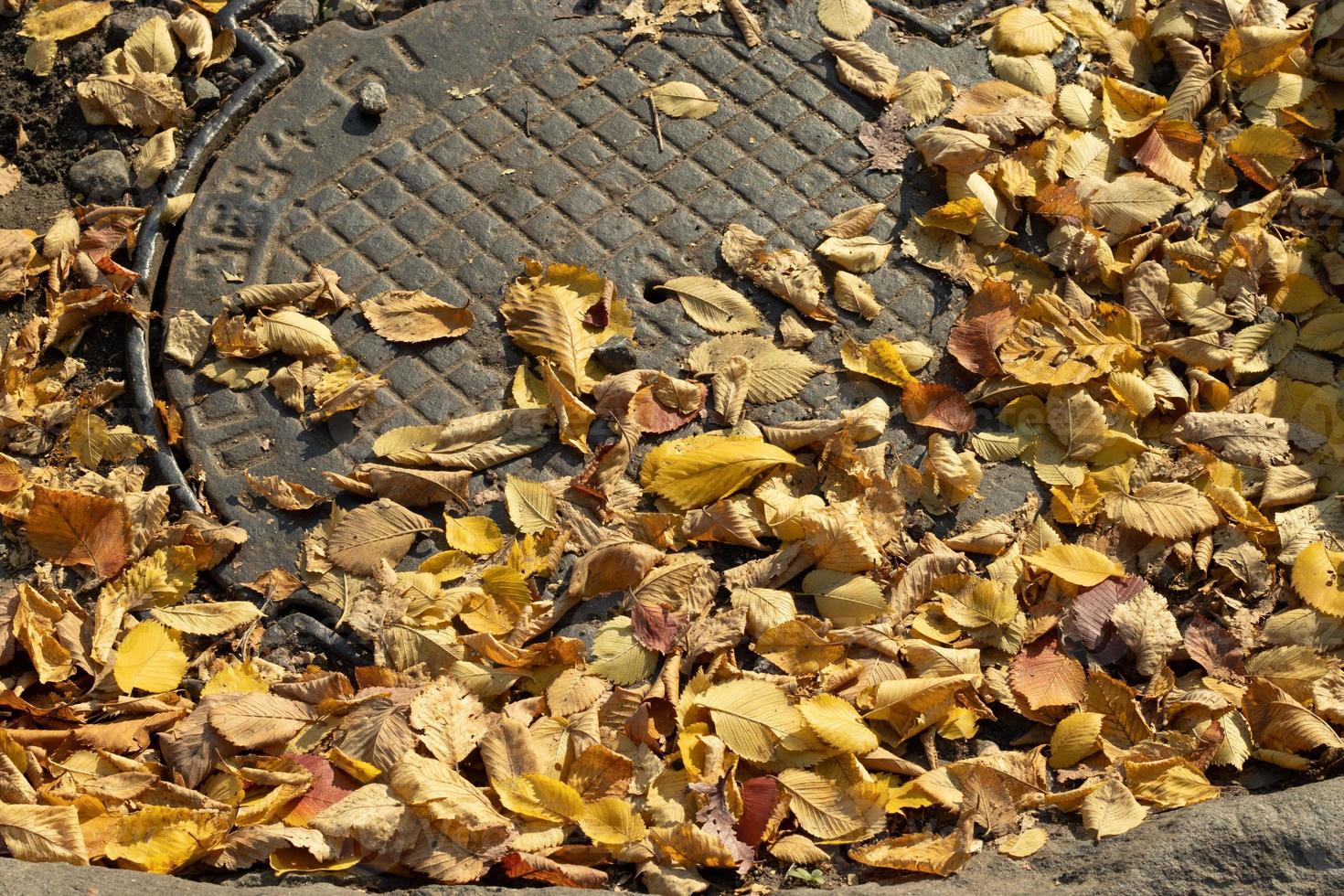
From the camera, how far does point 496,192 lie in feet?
9.34

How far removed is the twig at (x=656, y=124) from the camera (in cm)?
293

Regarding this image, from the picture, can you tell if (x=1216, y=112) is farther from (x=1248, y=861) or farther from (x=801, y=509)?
(x=1248, y=861)

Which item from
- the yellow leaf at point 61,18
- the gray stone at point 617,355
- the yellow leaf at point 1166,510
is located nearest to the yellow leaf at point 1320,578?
the yellow leaf at point 1166,510

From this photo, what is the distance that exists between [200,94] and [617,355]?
1284 millimetres

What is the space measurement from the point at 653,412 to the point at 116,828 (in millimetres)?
1234

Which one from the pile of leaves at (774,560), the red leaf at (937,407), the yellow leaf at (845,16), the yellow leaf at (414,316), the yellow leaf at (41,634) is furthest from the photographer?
the yellow leaf at (845,16)

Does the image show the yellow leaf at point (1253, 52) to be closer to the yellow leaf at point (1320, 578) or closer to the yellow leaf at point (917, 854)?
the yellow leaf at point (1320, 578)

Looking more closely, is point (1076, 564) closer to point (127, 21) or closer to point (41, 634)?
point (41, 634)

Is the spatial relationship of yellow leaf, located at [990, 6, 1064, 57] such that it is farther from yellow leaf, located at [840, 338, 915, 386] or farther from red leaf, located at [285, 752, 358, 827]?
red leaf, located at [285, 752, 358, 827]

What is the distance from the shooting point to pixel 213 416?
2.56m

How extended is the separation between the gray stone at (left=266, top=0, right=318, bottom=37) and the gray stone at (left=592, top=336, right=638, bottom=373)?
4.11 ft

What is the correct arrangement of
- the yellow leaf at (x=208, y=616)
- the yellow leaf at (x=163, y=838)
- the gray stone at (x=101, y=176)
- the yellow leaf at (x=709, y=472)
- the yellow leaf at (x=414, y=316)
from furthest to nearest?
the gray stone at (x=101, y=176) → the yellow leaf at (x=414, y=316) → the yellow leaf at (x=709, y=472) → the yellow leaf at (x=208, y=616) → the yellow leaf at (x=163, y=838)

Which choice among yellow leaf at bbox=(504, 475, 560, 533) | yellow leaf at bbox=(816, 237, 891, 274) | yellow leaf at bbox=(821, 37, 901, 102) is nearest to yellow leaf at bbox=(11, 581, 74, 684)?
yellow leaf at bbox=(504, 475, 560, 533)

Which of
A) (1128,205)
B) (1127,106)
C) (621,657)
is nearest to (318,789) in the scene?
(621,657)
